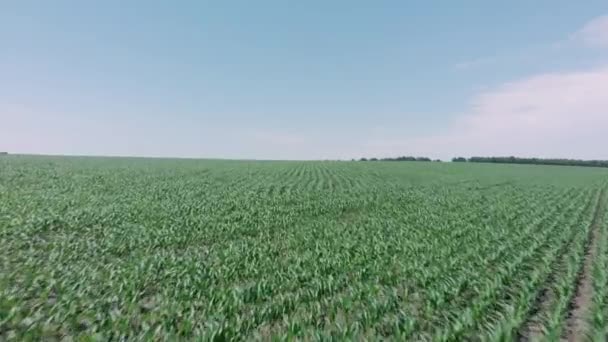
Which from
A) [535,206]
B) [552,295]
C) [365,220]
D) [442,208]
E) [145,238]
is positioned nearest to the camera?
[552,295]

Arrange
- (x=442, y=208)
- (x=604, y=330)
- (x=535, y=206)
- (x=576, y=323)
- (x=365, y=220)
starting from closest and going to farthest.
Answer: (x=604, y=330), (x=576, y=323), (x=365, y=220), (x=442, y=208), (x=535, y=206)

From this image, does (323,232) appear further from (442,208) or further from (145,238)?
(442,208)

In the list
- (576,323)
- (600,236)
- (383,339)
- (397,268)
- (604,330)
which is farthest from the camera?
(600,236)

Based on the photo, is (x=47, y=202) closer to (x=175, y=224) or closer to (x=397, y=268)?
(x=175, y=224)

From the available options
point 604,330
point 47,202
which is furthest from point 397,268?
point 47,202

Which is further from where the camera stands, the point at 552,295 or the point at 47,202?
the point at 47,202

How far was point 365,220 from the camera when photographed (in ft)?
50.8

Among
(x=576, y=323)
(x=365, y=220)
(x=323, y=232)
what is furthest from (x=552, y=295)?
(x=365, y=220)

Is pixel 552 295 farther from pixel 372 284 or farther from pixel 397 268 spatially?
pixel 372 284

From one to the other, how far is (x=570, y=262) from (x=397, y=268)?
206 inches

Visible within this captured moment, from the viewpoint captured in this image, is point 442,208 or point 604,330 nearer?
point 604,330

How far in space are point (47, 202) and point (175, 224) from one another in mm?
8465

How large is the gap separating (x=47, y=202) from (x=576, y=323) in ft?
66.9

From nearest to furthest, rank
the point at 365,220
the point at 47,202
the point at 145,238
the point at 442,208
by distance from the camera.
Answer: the point at 145,238, the point at 365,220, the point at 47,202, the point at 442,208
